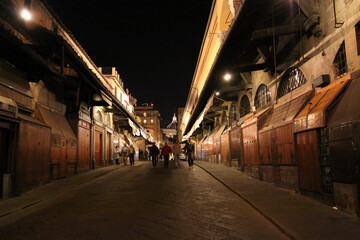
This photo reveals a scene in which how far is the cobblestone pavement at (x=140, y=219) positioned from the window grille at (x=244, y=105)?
367 inches

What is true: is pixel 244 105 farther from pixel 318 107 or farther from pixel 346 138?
pixel 346 138

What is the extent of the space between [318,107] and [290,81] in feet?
12.4

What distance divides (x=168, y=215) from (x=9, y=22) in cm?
939

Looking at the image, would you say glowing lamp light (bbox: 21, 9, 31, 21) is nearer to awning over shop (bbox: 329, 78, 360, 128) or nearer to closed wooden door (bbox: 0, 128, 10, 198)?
closed wooden door (bbox: 0, 128, 10, 198)

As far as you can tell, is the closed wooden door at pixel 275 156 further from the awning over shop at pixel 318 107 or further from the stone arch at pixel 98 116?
the stone arch at pixel 98 116

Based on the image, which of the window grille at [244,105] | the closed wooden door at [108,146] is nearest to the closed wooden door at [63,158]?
the window grille at [244,105]

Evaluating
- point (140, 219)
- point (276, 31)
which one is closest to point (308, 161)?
point (276, 31)

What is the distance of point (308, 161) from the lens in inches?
302

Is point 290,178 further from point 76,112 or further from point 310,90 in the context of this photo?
point 76,112

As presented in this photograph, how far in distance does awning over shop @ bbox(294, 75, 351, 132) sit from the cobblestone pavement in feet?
8.62

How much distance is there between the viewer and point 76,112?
16.3 m

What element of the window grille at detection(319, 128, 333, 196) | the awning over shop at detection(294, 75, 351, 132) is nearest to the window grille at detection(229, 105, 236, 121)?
the awning over shop at detection(294, 75, 351, 132)

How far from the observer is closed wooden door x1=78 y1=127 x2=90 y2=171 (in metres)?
17.2

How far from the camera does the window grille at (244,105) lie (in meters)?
16.9
